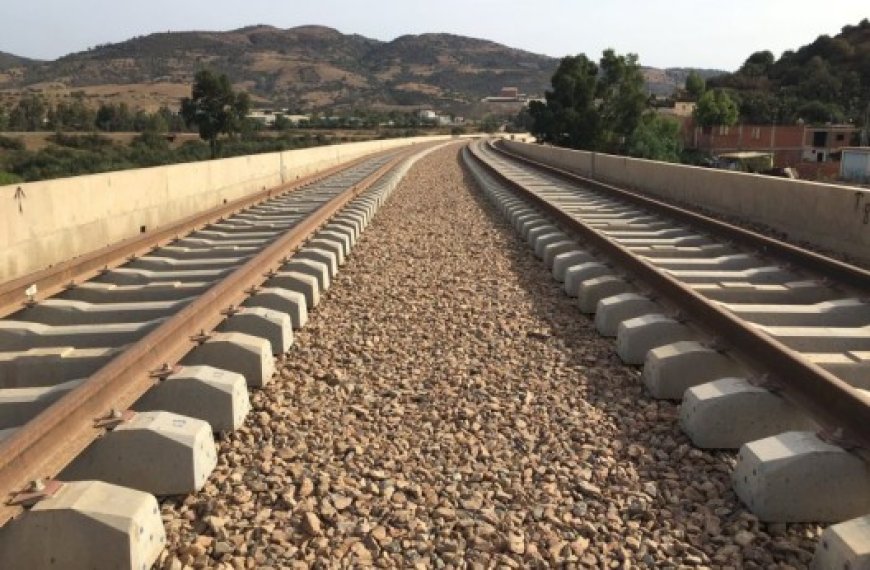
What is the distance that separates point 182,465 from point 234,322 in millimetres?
2143

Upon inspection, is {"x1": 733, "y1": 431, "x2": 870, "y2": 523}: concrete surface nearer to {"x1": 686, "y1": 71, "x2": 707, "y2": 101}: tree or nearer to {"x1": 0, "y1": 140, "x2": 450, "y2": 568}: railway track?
{"x1": 0, "y1": 140, "x2": 450, "y2": 568}: railway track

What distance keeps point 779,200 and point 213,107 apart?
3577 inches

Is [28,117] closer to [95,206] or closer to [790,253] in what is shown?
[95,206]

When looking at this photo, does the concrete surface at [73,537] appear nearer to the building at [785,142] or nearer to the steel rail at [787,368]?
the steel rail at [787,368]

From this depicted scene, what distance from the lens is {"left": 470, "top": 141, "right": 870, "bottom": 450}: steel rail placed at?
3328 millimetres

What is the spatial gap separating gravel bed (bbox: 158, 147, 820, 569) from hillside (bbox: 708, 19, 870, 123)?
146873 mm

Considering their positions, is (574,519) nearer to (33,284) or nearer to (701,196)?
(33,284)

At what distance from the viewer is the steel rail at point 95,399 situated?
2914mm

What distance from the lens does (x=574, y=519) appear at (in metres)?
3.40

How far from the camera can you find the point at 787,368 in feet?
13.0

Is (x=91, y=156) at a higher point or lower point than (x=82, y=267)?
lower

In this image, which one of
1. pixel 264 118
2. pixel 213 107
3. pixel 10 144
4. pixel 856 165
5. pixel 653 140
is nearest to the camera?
pixel 856 165

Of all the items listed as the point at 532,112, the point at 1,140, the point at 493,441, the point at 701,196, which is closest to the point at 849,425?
the point at 493,441

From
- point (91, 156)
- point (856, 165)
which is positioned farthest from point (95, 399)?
point (856, 165)
